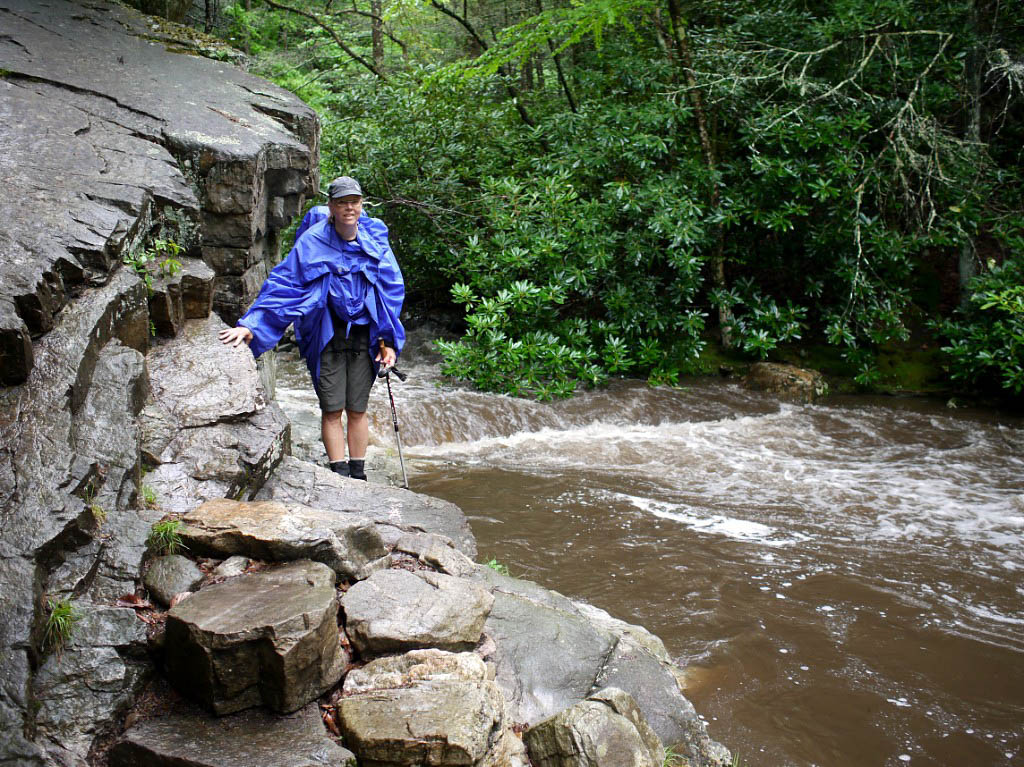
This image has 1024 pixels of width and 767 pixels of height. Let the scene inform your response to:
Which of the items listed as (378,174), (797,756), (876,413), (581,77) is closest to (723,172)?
(581,77)

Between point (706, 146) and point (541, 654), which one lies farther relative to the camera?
point (706, 146)

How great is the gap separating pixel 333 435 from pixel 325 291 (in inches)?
37.6

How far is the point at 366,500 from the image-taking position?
443 centimetres

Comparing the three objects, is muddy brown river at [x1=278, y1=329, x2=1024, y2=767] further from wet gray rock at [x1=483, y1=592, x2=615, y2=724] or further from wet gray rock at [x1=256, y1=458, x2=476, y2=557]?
wet gray rock at [x1=256, y1=458, x2=476, y2=557]

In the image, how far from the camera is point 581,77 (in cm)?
1191

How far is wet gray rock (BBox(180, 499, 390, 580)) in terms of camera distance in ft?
10.3

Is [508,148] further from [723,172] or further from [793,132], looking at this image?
[793,132]

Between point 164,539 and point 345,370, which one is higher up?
point 345,370

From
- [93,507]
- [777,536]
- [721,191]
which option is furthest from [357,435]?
[721,191]

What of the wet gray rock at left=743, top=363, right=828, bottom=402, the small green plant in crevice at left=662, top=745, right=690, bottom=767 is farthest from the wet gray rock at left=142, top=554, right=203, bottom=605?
the wet gray rock at left=743, top=363, right=828, bottom=402

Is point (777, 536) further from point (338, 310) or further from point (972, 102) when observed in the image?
point (972, 102)

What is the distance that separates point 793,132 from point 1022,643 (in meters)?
7.32

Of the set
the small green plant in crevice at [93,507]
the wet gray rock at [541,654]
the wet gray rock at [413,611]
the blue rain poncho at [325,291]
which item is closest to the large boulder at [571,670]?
the wet gray rock at [541,654]

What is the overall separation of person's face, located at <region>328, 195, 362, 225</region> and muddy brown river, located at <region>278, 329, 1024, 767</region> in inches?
93.5
